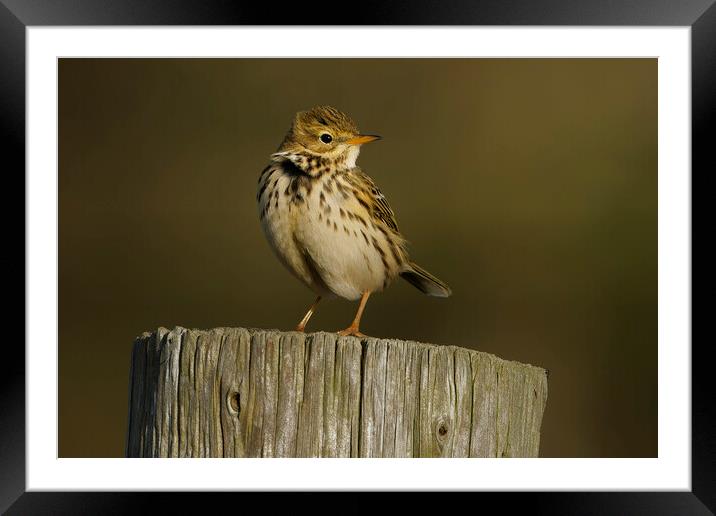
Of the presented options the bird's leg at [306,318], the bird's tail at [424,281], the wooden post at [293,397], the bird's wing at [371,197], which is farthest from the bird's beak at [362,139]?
the wooden post at [293,397]

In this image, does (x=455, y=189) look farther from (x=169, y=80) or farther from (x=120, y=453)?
(x=120, y=453)

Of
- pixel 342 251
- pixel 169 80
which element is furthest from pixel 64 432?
pixel 169 80

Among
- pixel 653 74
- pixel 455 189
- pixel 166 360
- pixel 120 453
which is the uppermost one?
pixel 653 74

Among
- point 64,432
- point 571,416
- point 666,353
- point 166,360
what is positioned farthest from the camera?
point 571,416

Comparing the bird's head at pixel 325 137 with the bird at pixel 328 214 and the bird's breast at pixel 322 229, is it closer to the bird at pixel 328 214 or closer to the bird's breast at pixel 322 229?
the bird at pixel 328 214

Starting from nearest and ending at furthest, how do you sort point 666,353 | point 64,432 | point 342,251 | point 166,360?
1. point 166,360
2. point 666,353
3. point 342,251
4. point 64,432

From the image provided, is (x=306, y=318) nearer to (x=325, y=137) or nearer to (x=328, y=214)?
(x=328, y=214)

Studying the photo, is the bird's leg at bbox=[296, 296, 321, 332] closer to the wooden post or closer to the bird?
the bird
